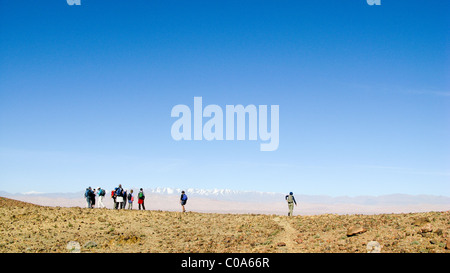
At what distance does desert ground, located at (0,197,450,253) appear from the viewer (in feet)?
74.5

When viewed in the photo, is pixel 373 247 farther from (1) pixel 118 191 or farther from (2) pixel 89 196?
(2) pixel 89 196

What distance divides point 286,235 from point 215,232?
5.45m

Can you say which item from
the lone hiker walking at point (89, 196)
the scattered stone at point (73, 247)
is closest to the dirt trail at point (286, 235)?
the scattered stone at point (73, 247)

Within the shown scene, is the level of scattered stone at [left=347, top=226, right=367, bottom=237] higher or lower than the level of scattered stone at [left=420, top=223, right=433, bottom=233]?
lower

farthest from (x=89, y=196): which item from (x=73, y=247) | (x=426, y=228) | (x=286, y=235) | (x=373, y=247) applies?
(x=426, y=228)

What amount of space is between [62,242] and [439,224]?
1015 inches

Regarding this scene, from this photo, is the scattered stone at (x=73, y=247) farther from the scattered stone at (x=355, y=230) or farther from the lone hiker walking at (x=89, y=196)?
the scattered stone at (x=355, y=230)

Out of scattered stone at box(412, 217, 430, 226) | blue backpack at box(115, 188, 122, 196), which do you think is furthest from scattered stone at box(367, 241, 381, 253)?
blue backpack at box(115, 188, 122, 196)

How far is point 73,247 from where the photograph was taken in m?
25.5

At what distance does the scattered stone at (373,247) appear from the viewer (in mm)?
21250

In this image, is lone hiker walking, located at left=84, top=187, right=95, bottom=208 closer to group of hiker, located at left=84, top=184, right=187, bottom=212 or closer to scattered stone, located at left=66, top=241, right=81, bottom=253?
group of hiker, located at left=84, top=184, right=187, bottom=212

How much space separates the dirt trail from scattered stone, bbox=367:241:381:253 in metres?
4.40
